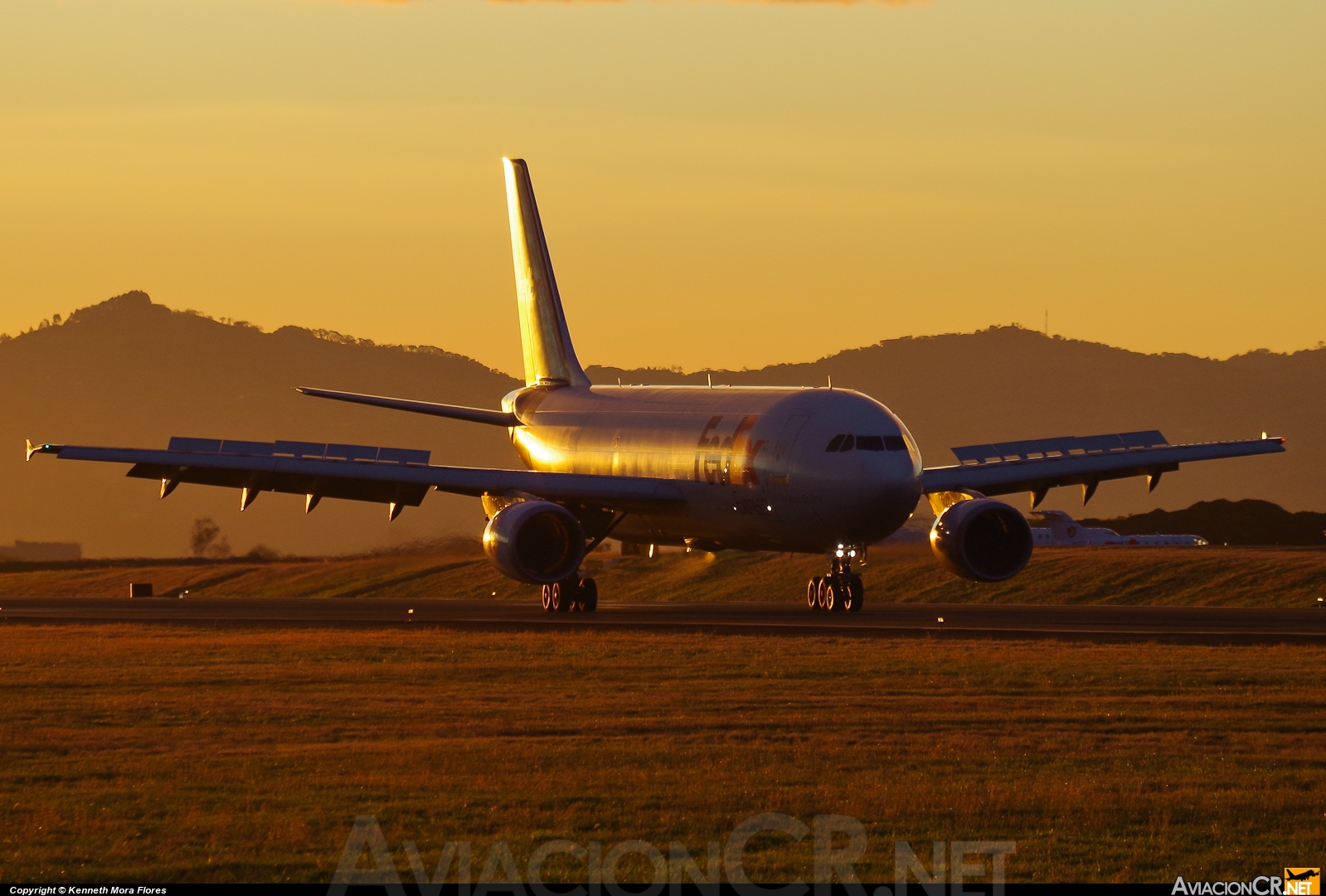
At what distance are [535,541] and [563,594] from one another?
2192 millimetres

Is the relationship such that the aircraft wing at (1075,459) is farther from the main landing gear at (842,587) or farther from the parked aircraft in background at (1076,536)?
the parked aircraft in background at (1076,536)

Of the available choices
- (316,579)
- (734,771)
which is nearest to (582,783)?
(734,771)

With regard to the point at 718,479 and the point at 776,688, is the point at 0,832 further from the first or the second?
the point at 718,479

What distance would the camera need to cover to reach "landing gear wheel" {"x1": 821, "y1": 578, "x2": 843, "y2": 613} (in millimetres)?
41844

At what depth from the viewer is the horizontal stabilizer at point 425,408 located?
163 ft

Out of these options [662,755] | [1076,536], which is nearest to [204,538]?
[1076,536]

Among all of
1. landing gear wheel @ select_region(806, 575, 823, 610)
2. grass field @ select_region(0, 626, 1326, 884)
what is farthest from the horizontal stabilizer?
grass field @ select_region(0, 626, 1326, 884)

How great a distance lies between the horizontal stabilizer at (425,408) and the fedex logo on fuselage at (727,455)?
9001mm

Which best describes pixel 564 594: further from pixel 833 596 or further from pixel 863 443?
pixel 863 443

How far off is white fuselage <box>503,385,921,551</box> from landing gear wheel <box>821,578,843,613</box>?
39.9 inches

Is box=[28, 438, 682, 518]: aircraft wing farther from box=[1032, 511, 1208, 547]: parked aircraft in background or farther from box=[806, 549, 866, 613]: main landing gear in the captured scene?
box=[1032, 511, 1208, 547]: parked aircraft in background

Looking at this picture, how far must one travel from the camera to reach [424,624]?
38.2m

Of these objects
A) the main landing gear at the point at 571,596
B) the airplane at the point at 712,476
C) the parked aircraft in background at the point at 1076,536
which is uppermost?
the airplane at the point at 712,476

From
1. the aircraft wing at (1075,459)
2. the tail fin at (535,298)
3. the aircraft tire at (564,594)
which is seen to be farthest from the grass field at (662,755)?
the tail fin at (535,298)
